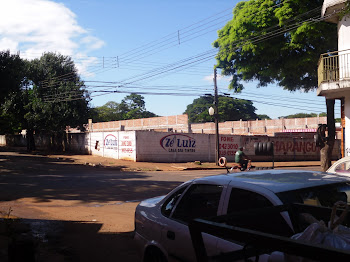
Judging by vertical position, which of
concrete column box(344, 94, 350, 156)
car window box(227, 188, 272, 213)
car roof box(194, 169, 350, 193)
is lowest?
car window box(227, 188, 272, 213)

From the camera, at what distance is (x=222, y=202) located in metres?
3.63

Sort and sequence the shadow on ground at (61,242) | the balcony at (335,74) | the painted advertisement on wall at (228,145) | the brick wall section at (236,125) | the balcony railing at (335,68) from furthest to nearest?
the brick wall section at (236,125), the painted advertisement on wall at (228,145), the balcony railing at (335,68), the balcony at (335,74), the shadow on ground at (61,242)

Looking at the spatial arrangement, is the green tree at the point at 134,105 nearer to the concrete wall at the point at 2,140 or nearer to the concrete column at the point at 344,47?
the concrete wall at the point at 2,140

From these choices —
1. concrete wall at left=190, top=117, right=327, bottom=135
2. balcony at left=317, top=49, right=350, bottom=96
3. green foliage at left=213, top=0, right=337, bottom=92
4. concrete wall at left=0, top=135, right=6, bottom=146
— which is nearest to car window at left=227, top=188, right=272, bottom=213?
balcony at left=317, top=49, right=350, bottom=96

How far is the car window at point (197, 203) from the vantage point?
152 inches

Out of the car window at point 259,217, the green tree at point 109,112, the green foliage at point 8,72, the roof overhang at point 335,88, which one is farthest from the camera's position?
the green tree at point 109,112

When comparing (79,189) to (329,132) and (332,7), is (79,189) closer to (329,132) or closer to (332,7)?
(329,132)

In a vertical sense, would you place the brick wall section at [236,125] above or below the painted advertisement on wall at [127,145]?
above

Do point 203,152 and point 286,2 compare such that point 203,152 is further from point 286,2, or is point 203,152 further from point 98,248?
point 98,248

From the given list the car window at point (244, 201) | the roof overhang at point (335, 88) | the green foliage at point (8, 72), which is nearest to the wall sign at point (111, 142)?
the green foliage at point (8, 72)

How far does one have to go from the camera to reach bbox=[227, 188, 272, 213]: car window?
3306 millimetres

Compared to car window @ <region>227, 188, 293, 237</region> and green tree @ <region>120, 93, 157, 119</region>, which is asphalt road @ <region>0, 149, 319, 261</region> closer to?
car window @ <region>227, 188, 293, 237</region>

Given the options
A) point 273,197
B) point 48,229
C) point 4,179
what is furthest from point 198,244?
point 4,179

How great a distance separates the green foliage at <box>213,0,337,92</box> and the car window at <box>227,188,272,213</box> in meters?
18.8
